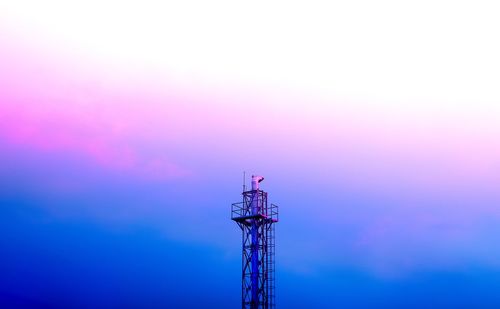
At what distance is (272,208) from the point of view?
395ft

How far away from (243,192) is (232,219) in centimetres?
263

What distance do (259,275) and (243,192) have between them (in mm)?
7452

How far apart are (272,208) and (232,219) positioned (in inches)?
143

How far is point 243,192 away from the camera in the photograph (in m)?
121

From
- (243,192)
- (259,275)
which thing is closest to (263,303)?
(259,275)

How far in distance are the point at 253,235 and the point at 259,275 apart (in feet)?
11.5

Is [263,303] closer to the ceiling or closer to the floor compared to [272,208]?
closer to the floor

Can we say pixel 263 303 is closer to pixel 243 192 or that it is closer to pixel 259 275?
pixel 259 275

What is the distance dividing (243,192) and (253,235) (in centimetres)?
395

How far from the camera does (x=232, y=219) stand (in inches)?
4724

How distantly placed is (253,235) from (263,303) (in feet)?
19.4

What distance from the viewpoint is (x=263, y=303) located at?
118 metres

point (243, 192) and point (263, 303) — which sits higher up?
point (243, 192)
